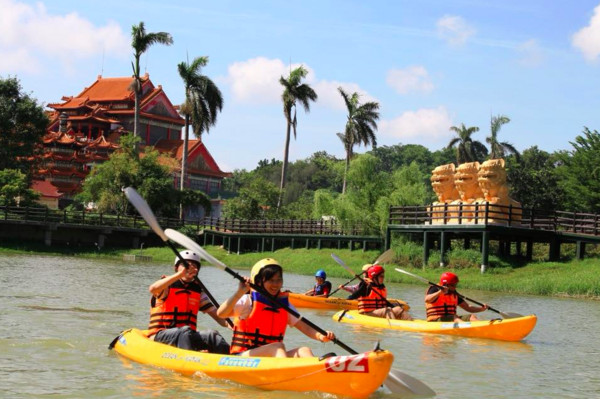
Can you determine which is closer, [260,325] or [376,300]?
[260,325]

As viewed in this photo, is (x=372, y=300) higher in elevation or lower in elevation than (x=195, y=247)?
lower

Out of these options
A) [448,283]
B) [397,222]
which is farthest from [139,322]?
[397,222]

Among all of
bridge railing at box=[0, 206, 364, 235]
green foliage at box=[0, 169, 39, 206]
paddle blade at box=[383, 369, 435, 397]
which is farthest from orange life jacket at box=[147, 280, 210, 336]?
green foliage at box=[0, 169, 39, 206]

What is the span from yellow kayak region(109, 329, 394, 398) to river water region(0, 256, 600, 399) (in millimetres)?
120

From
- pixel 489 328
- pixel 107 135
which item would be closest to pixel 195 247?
pixel 489 328

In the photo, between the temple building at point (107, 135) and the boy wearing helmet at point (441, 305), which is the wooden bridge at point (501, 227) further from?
the temple building at point (107, 135)

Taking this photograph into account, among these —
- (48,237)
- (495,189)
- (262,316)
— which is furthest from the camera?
(48,237)

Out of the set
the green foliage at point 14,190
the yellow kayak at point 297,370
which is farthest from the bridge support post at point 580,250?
the green foliage at point 14,190

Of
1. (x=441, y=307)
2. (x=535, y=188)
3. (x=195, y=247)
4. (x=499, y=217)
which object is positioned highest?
(x=535, y=188)

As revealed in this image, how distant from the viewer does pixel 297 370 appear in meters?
8.65

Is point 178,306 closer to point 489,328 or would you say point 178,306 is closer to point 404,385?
point 404,385

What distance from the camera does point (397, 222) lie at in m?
39.6

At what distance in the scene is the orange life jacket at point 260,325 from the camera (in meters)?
8.91

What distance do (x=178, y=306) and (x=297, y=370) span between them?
2.06 metres
